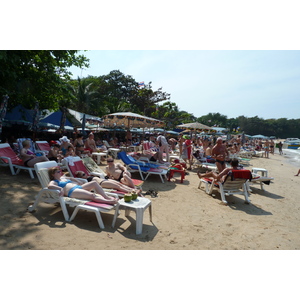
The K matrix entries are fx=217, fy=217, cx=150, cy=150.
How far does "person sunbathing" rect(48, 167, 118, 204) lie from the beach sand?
41 centimetres

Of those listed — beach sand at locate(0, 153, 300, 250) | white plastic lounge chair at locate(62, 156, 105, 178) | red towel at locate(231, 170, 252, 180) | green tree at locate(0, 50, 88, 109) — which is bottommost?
beach sand at locate(0, 153, 300, 250)

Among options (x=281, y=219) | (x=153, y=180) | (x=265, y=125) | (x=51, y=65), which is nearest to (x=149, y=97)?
(x=51, y=65)

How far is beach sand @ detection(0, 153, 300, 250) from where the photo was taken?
3.15 metres

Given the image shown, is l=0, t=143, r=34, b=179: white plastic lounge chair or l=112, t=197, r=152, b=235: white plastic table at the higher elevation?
l=0, t=143, r=34, b=179: white plastic lounge chair

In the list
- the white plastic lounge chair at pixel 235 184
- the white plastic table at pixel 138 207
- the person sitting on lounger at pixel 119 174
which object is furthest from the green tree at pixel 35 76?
the white plastic lounge chair at pixel 235 184

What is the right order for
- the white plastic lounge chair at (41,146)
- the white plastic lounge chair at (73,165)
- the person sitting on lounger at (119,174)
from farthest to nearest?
the white plastic lounge chair at (41,146) → the white plastic lounge chair at (73,165) → the person sitting on lounger at (119,174)

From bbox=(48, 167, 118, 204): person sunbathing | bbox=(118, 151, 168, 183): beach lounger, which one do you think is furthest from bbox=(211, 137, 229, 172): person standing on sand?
bbox=(48, 167, 118, 204): person sunbathing

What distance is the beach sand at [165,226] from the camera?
10.3ft

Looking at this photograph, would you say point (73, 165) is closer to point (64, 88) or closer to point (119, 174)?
point (119, 174)

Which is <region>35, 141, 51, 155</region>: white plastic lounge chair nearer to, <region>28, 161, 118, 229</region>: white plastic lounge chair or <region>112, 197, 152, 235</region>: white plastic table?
<region>28, 161, 118, 229</region>: white plastic lounge chair

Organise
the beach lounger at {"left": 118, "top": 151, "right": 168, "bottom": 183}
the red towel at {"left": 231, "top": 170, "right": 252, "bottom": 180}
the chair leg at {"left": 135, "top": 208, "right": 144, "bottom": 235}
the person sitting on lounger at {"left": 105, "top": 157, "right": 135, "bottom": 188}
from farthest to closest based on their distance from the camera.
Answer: the beach lounger at {"left": 118, "top": 151, "right": 168, "bottom": 183}, the red towel at {"left": 231, "top": 170, "right": 252, "bottom": 180}, the person sitting on lounger at {"left": 105, "top": 157, "right": 135, "bottom": 188}, the chair leg at {"left": 135, "top": 208, "right": 144, "bottom": 235}

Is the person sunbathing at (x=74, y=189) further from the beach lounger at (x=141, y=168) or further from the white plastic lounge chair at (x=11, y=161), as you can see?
the beach lounger at (x=141, y=168)

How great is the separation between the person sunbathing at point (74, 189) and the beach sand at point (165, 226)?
41cm
